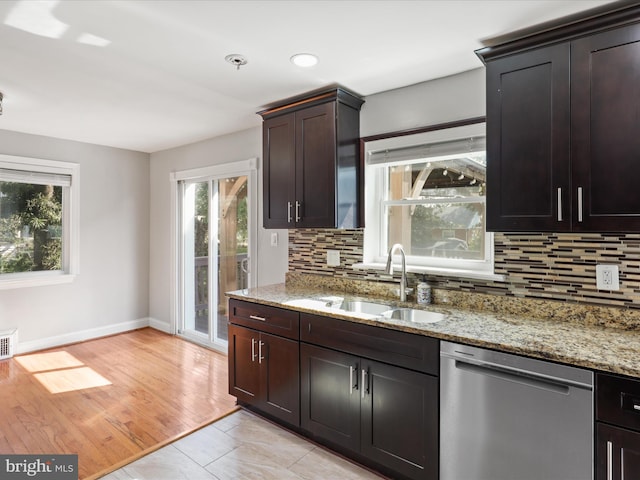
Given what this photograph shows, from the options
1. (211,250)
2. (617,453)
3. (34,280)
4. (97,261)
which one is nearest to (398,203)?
(617,453)

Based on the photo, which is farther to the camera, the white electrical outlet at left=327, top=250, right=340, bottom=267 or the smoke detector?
the white electrical outlet at left=327, top=250, right=340, bottom=267

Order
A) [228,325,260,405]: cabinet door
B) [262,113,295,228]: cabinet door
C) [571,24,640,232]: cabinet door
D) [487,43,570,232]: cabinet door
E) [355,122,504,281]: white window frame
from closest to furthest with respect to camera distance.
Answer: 1. [571,24,640,232]: cabinet door
2. [487,43,570,232]: cabinet door
3. [355,122,504,281]: white window frame
4. [228,325,260,405]: cabinet door
5. [262,113,295,228]: cabinet door

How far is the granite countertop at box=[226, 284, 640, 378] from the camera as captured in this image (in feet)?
4.93

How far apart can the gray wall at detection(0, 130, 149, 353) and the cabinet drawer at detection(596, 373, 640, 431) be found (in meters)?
4.84

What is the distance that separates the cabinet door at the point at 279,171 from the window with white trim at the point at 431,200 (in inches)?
23.3

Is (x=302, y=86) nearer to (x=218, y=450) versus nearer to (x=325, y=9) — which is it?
(x=325, y=9)

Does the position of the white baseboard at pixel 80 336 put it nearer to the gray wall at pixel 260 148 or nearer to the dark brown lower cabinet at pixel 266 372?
the gray wall at pixel 260 148

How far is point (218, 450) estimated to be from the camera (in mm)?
2357

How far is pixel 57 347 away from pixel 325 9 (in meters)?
4.45

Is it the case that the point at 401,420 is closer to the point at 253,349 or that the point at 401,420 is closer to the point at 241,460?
the point at 241,460

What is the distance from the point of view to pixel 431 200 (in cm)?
268

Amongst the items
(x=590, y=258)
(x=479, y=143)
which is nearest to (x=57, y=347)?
(x=479, y=143)

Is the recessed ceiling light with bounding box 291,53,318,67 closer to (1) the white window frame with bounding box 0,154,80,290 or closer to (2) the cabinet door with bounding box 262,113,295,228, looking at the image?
(2) the cabinet door with bounding box 262,113,295,228
